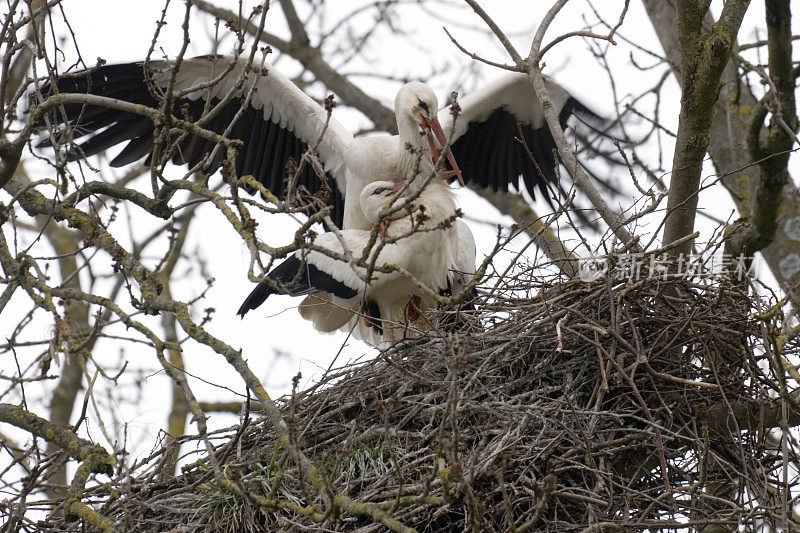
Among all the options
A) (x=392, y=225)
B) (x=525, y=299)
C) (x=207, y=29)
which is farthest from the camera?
(x=207, y=29)

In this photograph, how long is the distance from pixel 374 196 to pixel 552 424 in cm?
207

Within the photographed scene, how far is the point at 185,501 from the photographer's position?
14.6 ft

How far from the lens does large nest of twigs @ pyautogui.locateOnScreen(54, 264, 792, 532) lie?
4.03m

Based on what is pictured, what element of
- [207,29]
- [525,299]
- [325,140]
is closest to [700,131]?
[525,299]

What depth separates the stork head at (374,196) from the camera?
19.1 feet

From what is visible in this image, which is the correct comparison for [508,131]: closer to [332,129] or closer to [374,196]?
[332,129]

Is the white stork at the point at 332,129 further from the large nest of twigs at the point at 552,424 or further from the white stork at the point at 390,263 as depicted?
the large nest of twigs at the point at 552,424

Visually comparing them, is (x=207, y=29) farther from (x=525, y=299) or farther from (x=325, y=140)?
(x=525, y=299)

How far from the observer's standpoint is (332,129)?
6.59m

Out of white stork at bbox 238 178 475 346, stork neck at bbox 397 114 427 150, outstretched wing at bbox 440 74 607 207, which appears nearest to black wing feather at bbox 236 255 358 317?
white stork at bbox 238 178 475 346

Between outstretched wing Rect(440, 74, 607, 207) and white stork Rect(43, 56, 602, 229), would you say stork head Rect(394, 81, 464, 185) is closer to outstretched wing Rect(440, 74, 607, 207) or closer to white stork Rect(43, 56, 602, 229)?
white stork Rect(43, 56, 602, 229)

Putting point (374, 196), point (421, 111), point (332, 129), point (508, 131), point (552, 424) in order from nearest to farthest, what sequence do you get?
point (552, 424) < point (374, 196) < point (421, 111) < point (332, 129) < point (508, 131)

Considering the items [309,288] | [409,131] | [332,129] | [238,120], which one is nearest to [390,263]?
[309,288]

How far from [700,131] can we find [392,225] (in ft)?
6.39
